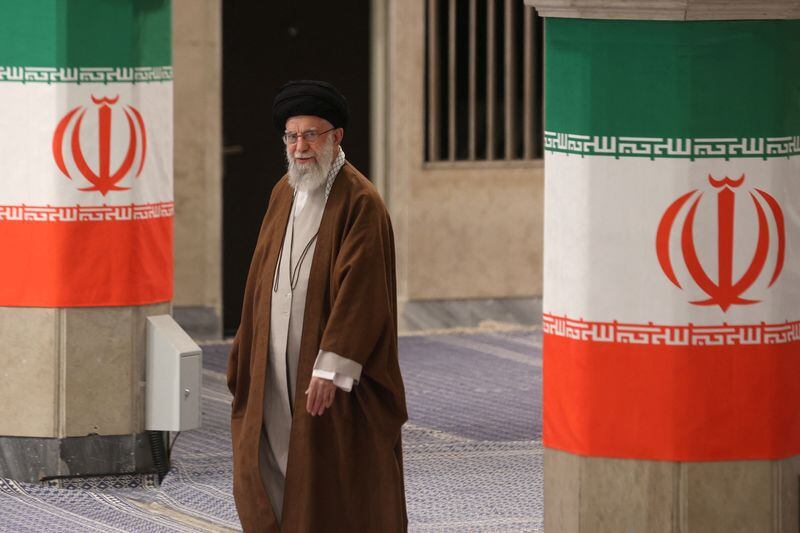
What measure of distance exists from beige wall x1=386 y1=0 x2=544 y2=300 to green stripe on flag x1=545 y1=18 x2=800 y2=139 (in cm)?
644

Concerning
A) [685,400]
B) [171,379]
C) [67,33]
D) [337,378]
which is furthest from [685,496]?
[67,33]

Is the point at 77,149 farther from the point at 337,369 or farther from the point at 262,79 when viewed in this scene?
the point at 262,79

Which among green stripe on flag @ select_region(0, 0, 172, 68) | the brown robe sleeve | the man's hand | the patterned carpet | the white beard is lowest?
the patterned carpet

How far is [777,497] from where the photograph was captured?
6062mm

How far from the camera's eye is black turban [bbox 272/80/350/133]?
6500 mm

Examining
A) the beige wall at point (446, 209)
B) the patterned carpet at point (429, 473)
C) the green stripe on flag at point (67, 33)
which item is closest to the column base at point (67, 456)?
the patterned carpet at point (429, 473)

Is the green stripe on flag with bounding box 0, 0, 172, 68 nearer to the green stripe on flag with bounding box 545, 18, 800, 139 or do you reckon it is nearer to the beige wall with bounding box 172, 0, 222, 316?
the green stripe on flag with bounding box 545, 18, 800, 139

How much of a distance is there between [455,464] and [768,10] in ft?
12.0

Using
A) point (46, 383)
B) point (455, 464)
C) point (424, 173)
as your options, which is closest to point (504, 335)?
Result: point (424, 173)

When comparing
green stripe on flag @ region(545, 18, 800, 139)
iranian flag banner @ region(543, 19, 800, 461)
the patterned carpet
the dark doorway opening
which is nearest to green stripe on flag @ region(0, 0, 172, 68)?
the patterned carpet

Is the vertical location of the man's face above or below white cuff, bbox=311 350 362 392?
above

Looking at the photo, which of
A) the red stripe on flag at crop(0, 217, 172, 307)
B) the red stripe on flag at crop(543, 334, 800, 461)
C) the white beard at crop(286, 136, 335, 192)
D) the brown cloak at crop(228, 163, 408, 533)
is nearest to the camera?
the red stripe on flag at crop(543, 334, 800, 461)

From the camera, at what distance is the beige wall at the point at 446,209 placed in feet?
40.5

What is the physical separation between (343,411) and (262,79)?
6042 mm
